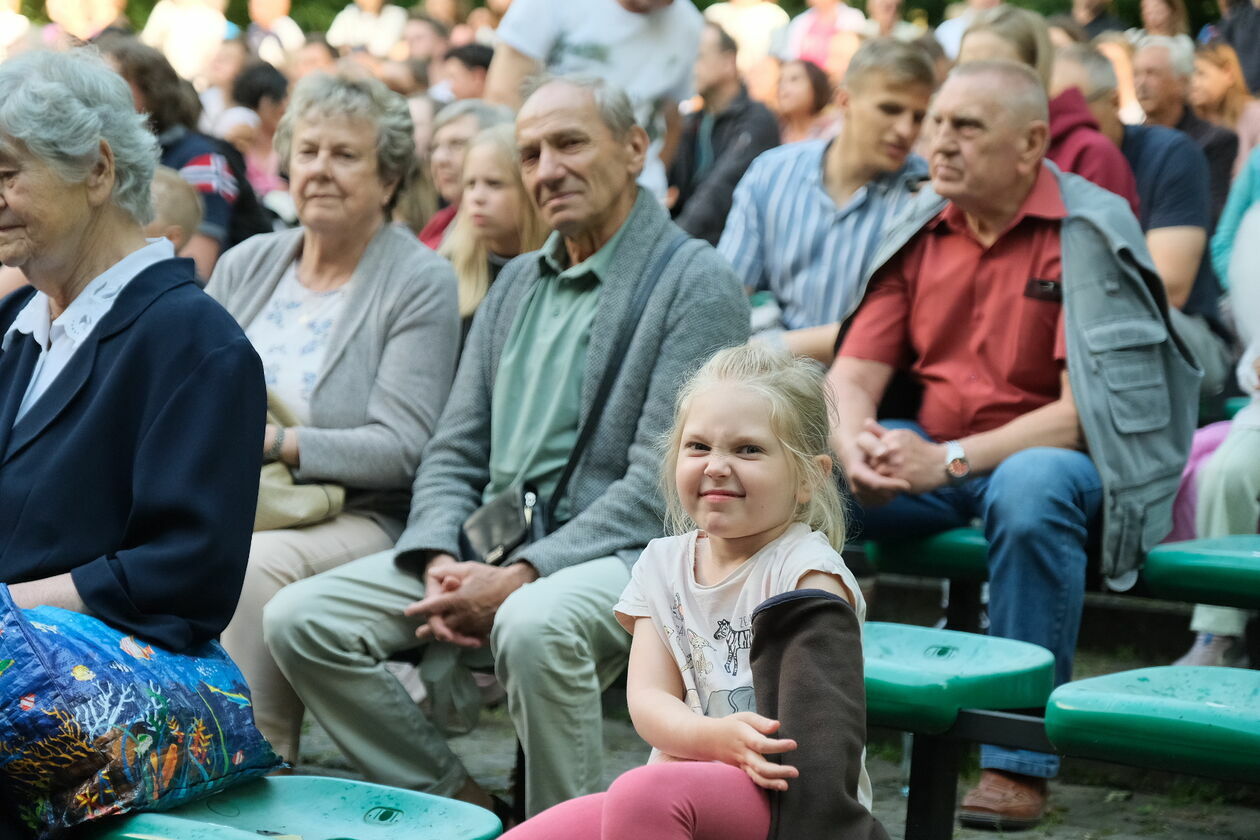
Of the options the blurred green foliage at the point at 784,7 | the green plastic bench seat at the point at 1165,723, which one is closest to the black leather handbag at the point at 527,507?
the green plastic bench seat at the point at 1165,723

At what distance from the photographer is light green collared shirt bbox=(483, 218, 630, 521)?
3445mm

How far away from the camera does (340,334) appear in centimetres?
376

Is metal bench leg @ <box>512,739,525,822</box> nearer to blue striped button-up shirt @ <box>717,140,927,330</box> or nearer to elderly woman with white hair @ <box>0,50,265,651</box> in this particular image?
elderly woman with white hair @ <box>0,50,265,651</box>

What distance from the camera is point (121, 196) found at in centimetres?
267

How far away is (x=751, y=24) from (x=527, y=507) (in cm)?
811

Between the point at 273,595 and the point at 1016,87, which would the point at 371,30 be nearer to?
the point at 1016,87

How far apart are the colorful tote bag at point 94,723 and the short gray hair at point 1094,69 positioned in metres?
3.54

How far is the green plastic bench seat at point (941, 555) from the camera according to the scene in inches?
144

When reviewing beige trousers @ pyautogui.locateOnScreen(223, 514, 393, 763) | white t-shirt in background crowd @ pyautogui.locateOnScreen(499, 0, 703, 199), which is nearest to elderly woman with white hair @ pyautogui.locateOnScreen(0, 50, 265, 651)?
beige trousers @ pyautogui.locateOnScreen(223, 514, 393, 763)

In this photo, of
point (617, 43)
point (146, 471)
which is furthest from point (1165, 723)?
point (617, 43)

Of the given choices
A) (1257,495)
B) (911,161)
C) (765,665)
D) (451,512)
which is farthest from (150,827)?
(911,161)

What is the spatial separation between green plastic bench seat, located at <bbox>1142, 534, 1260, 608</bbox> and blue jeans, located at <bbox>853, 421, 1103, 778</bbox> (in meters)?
0.18

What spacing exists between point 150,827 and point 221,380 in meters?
0.66

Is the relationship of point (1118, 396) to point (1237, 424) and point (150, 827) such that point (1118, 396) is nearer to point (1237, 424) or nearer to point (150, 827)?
point (1237, 424)
